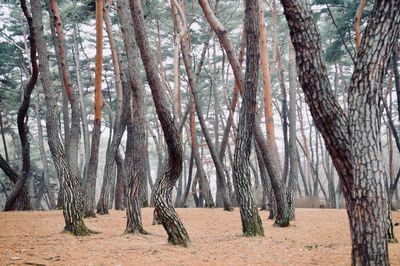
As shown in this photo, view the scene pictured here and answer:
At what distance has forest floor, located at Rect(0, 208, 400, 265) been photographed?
5230 mm

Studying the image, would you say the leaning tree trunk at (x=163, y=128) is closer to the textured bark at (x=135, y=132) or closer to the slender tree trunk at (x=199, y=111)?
the textured bark at (x=135, y=132)

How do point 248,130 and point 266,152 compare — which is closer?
point 248,130

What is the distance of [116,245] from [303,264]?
8.68 ft

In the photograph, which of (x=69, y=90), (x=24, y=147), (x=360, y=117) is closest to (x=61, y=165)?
(x=69, y=90)

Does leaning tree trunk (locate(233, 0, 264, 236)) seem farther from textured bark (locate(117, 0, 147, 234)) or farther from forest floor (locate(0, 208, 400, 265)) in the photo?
textured bark (locate(117, 0, 147, 234))

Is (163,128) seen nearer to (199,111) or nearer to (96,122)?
(96,122)

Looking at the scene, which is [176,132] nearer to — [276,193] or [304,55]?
[304,55]

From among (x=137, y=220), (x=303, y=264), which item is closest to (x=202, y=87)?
(x=137, y=220)

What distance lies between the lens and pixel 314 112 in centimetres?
396

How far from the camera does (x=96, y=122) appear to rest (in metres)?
10.5

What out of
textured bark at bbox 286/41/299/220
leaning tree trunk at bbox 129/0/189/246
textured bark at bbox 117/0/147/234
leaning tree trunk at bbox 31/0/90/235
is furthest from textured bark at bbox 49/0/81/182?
textured bark at bbox 286/41/299/220

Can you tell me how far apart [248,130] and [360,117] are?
144 inches

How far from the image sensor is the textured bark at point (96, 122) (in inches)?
405

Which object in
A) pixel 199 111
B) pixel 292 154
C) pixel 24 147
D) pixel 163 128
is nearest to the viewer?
pixel 163 128
